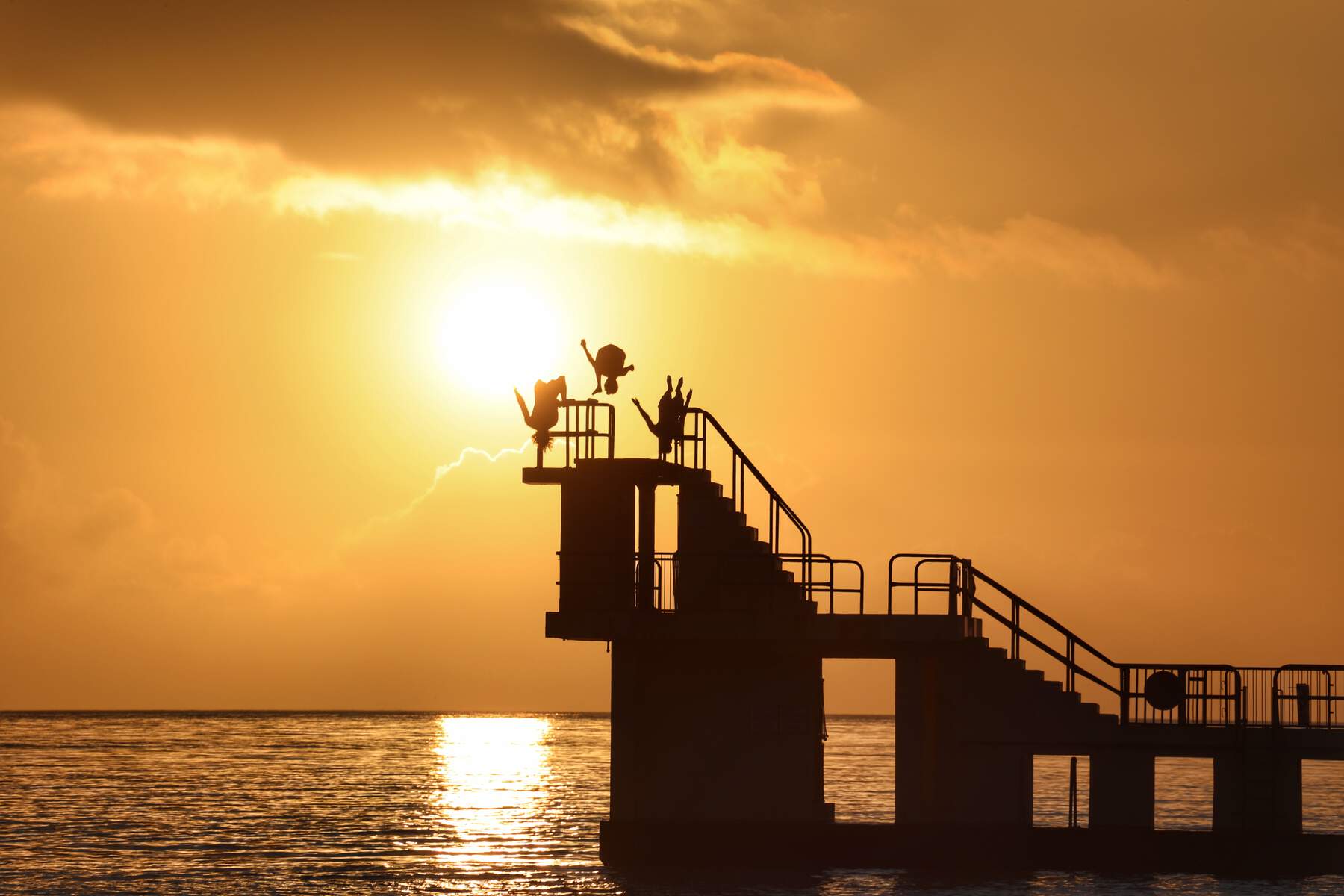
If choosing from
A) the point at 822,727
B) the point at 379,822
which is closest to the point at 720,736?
the point at 822,727

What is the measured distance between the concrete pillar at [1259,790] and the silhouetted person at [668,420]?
11410 mm

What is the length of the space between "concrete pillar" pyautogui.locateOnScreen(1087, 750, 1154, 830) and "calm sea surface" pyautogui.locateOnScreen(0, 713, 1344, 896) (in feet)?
4.10

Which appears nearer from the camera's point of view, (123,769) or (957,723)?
(957,723)

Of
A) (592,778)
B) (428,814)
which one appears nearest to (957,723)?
(428,814)

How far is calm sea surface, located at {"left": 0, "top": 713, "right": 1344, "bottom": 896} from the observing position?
123 ft

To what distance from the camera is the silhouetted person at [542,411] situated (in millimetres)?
37375

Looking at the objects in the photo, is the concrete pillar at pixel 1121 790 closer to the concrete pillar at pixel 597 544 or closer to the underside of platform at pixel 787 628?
the underside of platform at pixel 787 628

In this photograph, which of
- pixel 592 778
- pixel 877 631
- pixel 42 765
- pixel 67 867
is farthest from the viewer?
pixel 42 765

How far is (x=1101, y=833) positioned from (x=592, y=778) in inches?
2868

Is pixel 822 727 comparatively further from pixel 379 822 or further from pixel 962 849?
pixel 379 822

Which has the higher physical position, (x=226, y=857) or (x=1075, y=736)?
(x=1075, y=736)

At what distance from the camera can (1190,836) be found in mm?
36125

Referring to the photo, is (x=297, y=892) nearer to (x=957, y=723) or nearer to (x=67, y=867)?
(x=67, y=867)

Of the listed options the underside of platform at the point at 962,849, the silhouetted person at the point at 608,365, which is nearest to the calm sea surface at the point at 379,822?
the underside of platform at the point at 962,849
